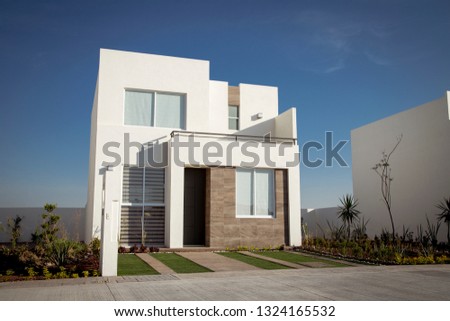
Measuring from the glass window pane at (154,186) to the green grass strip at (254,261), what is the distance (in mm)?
3355

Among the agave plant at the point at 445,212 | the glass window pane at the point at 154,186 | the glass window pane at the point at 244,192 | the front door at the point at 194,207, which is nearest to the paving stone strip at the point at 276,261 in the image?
the glass window pane at the point at 244,192

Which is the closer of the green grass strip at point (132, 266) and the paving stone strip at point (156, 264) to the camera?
the green grass strip at point (132, 266)

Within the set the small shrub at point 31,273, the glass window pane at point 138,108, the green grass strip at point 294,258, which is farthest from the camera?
the glass window pane at point 138,108

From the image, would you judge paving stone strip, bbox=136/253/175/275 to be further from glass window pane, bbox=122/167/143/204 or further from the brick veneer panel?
the brick veneer panel

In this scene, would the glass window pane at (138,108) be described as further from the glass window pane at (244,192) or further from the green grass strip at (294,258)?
the green grass strip at (294,258)

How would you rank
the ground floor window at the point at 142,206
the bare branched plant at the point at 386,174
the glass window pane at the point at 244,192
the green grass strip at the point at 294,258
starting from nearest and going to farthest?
the green grass strip at the point at 294,258 < the ground floor window at the point at 142,206 < the glass window pane at the point at 244,192 < the bare branched plant at the point at 386,174

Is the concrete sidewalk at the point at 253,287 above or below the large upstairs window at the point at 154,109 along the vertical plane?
below

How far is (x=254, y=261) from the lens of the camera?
11.8m

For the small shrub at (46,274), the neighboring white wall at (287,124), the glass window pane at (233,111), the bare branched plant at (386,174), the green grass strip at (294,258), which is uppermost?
the glass window pane at (233,111)

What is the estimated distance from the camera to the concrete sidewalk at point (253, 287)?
6617 mm

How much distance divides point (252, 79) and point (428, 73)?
8.12m

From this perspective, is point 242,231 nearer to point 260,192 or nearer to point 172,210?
point 260,192

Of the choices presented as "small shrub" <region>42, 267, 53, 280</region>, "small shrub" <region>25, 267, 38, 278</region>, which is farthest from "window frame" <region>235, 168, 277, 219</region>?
"small shrub" <region>25, 267, 38, 278</region>

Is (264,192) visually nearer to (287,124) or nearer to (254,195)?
(254,195)
